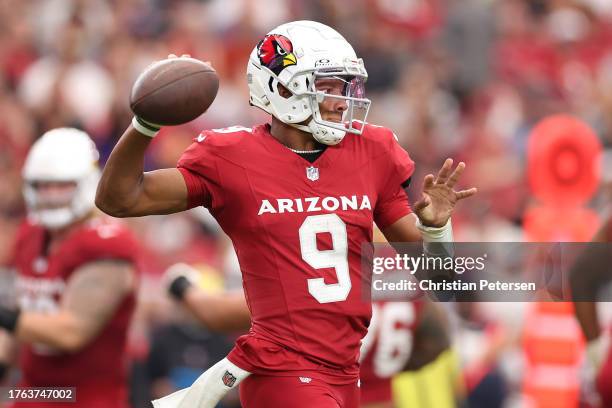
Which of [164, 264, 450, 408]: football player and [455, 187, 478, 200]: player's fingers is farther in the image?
[164, 264, 450, 408]: football player

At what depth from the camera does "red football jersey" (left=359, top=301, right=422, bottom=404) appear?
6688 millimetres

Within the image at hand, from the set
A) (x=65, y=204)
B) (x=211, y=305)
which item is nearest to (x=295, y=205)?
(x=211, y=305)

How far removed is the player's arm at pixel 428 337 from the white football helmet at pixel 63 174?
1699 mm

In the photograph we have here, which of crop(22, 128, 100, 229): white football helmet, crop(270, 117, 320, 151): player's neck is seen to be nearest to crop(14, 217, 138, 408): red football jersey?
crop(22, 128, 100, 229): white football helmet

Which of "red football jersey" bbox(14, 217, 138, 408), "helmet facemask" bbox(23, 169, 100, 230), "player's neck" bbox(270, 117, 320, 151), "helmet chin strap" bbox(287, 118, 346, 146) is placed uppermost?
"helmet chin strap" bbox(287, 118, 346, 146)

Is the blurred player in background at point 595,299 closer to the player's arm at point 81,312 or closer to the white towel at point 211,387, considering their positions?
the white towel at point 211,387

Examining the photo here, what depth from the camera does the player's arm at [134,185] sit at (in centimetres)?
484

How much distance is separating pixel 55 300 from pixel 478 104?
6204mm

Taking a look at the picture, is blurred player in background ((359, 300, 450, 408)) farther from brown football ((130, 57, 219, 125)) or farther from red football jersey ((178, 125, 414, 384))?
brown football ((130, 57, 219, 125))

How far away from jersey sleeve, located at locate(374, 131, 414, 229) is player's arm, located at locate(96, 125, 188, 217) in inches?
29.1

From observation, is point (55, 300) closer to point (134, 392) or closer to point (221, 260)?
point (134, 392)

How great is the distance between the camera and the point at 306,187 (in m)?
5.05

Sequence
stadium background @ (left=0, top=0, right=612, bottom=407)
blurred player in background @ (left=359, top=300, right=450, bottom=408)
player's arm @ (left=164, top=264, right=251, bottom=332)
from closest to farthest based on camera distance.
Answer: player's arm @ (left=164, top=264, right=251, bottom=332)
blurred player in background @ (left=359, top=300, right=450, bottom=408)
stadium background @ (left=0, top=0, right=612, bottom=407)

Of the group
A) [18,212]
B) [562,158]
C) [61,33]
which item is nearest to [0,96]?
[61,33]
